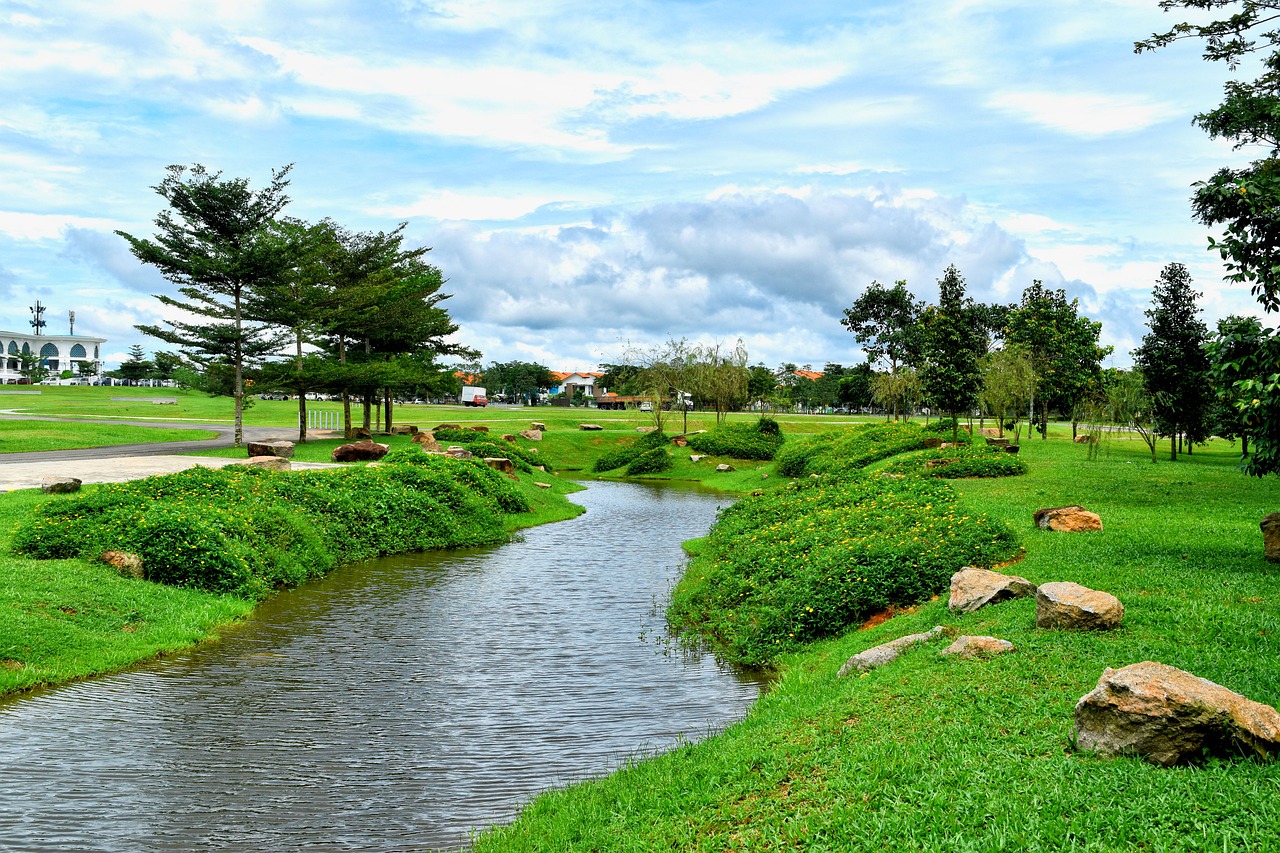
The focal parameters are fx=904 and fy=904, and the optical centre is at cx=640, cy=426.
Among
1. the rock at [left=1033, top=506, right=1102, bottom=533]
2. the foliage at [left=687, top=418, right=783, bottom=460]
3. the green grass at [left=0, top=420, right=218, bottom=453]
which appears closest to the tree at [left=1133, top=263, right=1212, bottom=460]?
the foliage at [left=687, top=418, right=783, bottom=460]

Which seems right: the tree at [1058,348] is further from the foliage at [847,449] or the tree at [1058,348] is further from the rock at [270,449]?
the rock at [270,449]

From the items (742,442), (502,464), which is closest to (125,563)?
(502,464)

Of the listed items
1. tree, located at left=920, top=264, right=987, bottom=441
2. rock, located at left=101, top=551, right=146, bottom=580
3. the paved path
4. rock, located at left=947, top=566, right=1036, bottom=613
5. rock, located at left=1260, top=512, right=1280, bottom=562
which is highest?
tree, located at left=920, top=264, right=987, bottom=441

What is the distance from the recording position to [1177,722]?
257 inches

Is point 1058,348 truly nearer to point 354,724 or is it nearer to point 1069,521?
point 1069,521

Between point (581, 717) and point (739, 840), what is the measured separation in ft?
16.6

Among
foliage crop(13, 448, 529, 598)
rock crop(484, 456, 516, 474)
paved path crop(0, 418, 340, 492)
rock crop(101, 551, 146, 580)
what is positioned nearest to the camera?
rock crop(101, 551, 146, 580)

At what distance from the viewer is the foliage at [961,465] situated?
98.6 ft

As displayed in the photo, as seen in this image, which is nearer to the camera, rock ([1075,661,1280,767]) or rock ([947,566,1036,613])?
rock ([1075,661,1280,767])

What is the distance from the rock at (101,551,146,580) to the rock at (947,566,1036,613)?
13876mm

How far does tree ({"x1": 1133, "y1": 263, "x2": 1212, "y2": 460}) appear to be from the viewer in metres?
44.5

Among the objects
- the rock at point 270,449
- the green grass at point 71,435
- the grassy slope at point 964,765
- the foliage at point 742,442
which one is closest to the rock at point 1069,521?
the grassy slope at point 964,765

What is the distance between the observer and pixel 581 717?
11.2 metres

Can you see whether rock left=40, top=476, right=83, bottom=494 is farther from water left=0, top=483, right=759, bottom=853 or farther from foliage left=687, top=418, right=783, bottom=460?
foliage left=687, top=418, right=783, bottom=460
